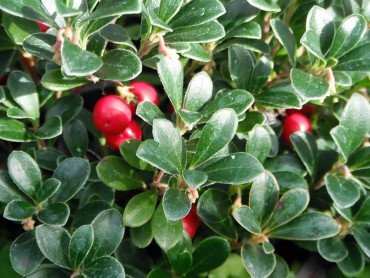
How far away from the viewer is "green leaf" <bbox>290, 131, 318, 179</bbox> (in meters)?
1.25

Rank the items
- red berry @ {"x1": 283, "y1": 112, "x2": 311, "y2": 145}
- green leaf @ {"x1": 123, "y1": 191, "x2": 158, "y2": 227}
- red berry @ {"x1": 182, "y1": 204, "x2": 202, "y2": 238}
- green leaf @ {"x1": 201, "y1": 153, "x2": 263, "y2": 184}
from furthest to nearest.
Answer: red berry @ {"x1": 283, "y1": 112, "x2": 311, "y2": 145}
red berry @ {"x1": 182, "y1": 204, "x2": 202, "y2": 238}
green leaf @ {"x1": 123, "y1": 191, "x2": 158, "y2": 227}
green leaf @ {"x1": 201, "y1": 153, "x2": 263, "y2": 184}

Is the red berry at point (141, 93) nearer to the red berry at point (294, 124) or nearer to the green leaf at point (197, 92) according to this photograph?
the green leaf at point (197, 92)

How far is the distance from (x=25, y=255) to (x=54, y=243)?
8 cm

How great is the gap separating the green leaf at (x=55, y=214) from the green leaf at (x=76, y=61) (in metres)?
0.31

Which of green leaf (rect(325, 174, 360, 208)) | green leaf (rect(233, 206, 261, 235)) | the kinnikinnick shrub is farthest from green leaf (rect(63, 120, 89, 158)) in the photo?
green leaf (rect(325, 174, 360, 208))

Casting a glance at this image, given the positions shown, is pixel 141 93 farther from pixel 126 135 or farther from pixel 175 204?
pixel 175 204

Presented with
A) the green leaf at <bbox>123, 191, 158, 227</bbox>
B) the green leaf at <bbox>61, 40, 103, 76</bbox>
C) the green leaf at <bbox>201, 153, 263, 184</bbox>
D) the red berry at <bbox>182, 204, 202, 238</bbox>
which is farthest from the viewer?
the red berry at <bbox>182, 204, 202, 238</bbox>

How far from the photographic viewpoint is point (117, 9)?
931mm

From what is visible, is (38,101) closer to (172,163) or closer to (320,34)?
(172,163)

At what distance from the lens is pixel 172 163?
101 centimetres

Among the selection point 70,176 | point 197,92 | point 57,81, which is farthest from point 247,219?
point 57,81

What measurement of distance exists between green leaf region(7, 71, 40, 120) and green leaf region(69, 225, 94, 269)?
0.33m

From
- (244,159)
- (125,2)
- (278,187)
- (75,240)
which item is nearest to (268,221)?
(278,187)

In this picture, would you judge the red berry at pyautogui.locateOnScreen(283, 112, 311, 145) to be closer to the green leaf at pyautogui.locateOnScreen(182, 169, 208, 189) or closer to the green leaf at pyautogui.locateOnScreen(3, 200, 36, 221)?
the green leaf at pyautogui.locateOnScreen(182, 169, 208, 189)
